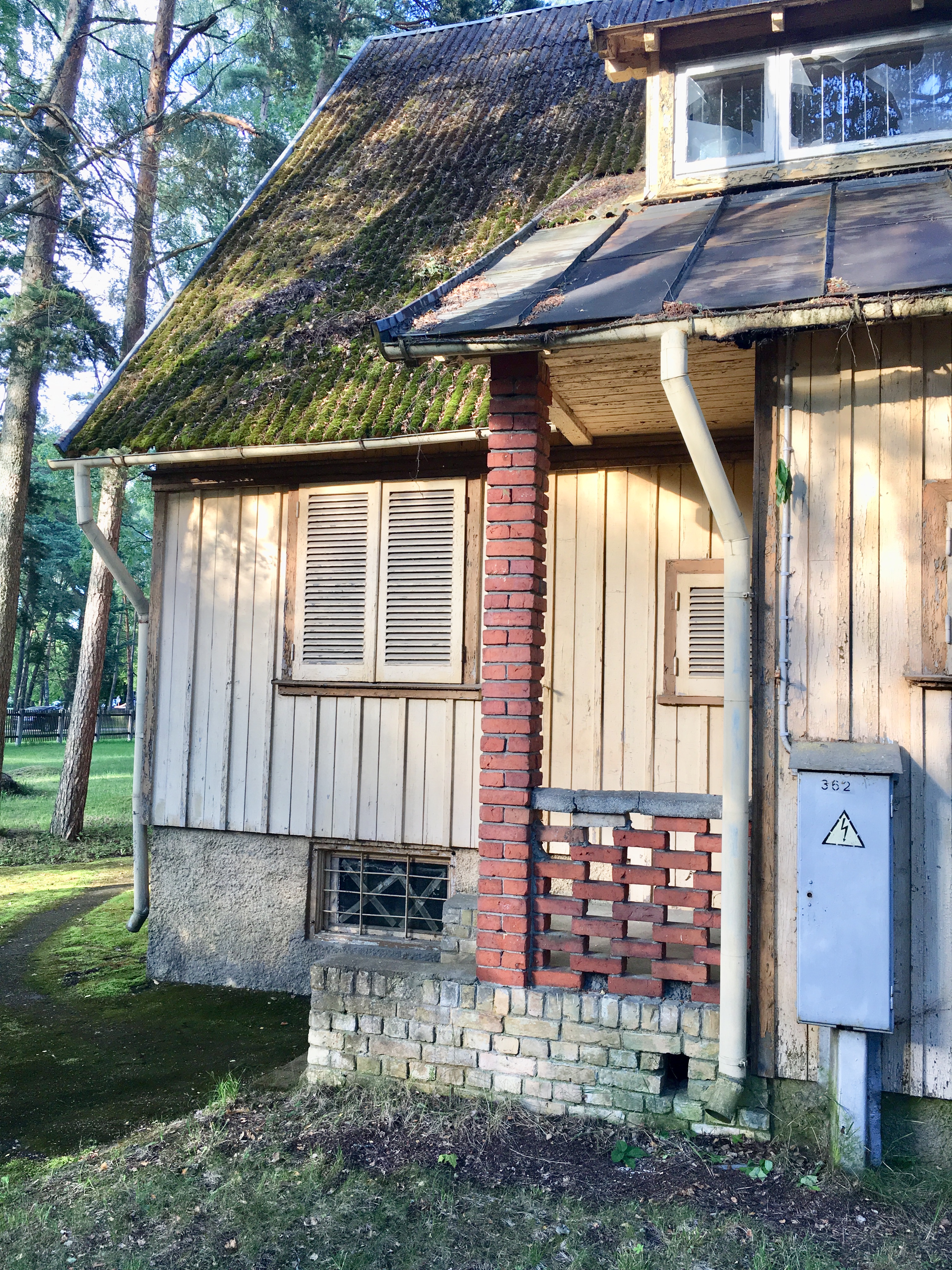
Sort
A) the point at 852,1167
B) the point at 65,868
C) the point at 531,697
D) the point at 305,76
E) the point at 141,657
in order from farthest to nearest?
the point at 305,76 < the point at 65,868 < the point at 141,657 < the point at 531,697 < the point at 852,1167

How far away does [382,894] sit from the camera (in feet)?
24.1

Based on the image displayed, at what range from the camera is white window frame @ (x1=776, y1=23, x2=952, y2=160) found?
590cm

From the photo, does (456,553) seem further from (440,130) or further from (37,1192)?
(440,130)

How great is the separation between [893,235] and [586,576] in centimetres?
282

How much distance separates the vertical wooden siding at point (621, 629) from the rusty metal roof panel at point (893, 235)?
166 cm

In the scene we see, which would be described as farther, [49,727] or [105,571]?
[49,727]

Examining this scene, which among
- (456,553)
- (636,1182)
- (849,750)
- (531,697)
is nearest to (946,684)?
(849,750)

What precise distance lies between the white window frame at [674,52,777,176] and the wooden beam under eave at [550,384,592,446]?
5.82 feet

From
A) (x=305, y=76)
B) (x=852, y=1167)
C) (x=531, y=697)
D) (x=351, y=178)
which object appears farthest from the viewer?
(x=305, y=76)

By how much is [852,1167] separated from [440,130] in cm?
951

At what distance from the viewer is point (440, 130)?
32.5 ft

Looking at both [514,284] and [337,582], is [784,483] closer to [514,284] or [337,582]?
[514,284]

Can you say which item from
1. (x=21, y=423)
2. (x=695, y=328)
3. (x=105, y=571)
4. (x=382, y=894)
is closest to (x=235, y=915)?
(x=382, y=894)

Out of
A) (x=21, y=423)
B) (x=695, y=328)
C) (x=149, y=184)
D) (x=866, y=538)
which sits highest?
(x=149, y=184)
